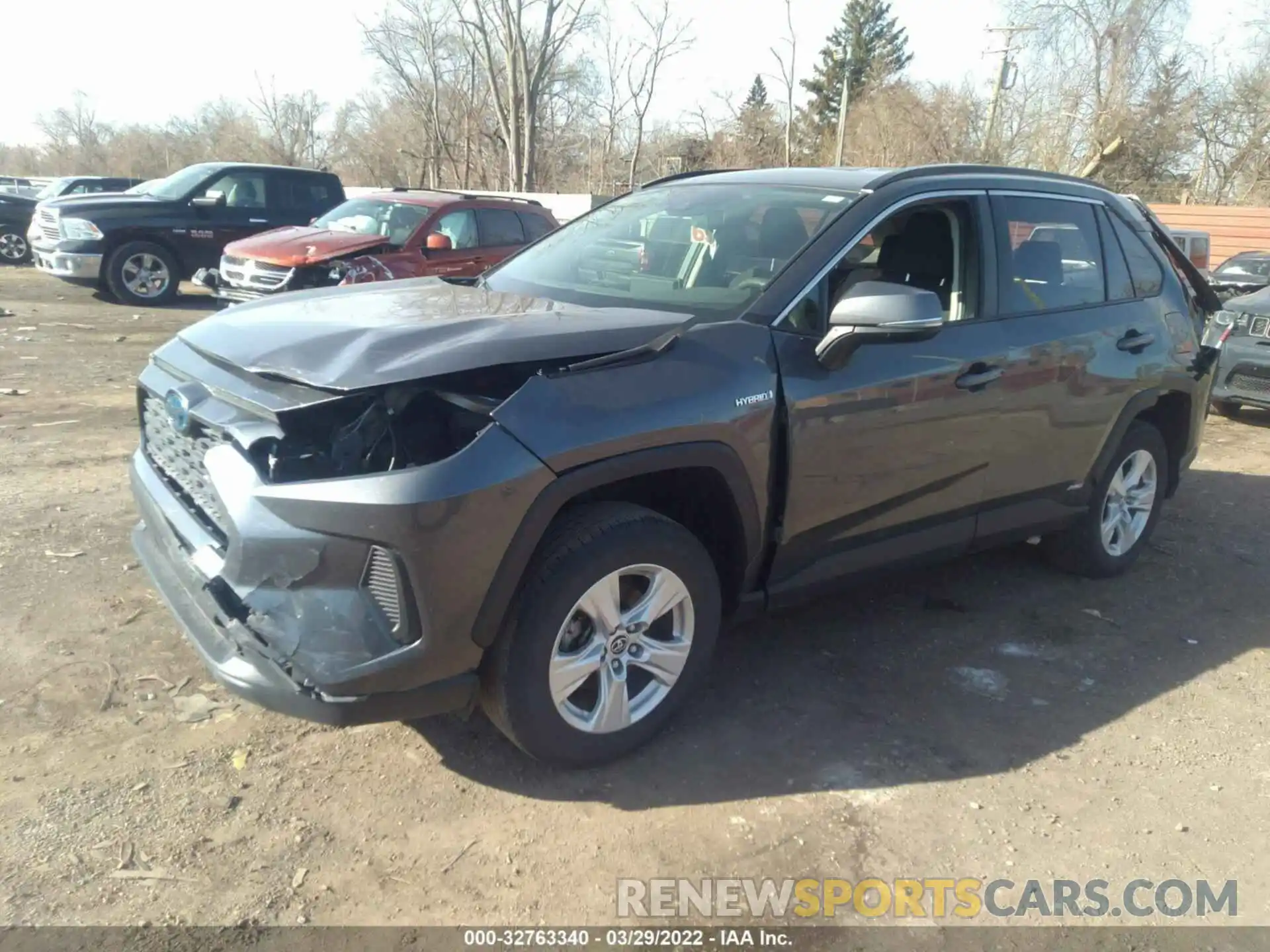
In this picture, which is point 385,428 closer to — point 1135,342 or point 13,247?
point 1135,342

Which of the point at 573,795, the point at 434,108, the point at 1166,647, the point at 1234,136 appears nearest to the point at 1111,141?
the point at 1234,136

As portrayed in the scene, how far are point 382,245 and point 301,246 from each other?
2.70ft

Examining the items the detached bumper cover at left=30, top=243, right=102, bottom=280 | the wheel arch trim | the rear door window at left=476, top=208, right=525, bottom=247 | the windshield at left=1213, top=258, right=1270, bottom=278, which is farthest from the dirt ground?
the detached bumper cover at left=30, top=243, right=102, bottom=280

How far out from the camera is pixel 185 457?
122 inches

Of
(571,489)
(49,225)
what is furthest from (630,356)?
(49,225)

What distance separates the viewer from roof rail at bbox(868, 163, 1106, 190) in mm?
3865

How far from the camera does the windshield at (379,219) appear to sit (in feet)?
35.0

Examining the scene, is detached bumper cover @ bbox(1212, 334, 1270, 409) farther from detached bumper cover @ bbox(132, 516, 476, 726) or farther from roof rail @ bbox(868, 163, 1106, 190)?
detached bumper cover @ bbox(132, 516, 476, 726)

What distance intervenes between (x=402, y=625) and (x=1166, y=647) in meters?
3.44

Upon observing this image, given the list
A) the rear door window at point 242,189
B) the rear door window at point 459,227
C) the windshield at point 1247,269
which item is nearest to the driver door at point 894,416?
the rear door window at point 459,227

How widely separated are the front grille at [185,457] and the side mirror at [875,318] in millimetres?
1939

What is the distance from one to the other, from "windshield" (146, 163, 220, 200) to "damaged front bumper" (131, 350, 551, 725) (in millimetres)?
12527

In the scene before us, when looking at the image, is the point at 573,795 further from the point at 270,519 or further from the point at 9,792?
the point at 9,792

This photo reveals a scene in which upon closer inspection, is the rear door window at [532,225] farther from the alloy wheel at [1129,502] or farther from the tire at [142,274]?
the alloy wheel at [1129,502]
